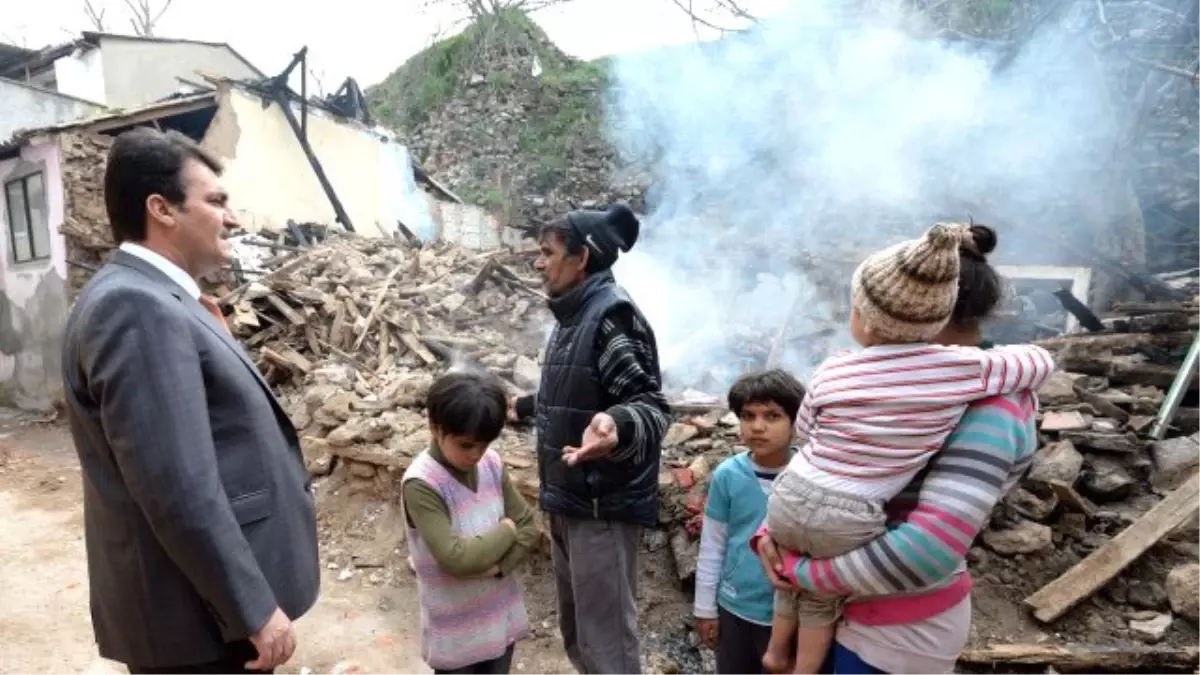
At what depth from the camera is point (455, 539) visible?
213 centimetres

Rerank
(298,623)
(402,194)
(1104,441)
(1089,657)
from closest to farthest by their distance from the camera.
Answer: (1089,657) → (298,623) → (1104,441) → (402,194)

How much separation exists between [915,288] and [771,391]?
1068mm

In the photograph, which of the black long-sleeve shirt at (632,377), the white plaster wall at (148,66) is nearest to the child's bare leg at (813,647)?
the black long-sleeve shirt at (632,377)

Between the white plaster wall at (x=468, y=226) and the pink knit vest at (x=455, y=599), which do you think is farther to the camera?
the white plaster wall at (x=468, y=226)

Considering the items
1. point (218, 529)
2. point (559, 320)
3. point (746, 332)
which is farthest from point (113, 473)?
point (746, 332)

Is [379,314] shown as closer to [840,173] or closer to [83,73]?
[840,173]

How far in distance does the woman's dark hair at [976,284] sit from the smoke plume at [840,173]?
5.04 m

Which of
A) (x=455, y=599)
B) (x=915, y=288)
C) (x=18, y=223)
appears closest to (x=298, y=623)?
(x=455, y=599)

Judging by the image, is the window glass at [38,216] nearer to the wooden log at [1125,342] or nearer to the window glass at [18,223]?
the window glass at [18,223]

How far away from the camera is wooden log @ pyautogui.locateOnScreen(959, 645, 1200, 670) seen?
3.20m

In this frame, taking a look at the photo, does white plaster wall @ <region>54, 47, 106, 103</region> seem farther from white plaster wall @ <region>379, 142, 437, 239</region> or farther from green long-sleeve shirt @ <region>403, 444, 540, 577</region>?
green long-sleeve shirt @ <region>403, 444, 540, 577</region>

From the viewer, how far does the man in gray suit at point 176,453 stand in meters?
1.41

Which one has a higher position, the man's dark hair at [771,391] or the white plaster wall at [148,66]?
the white plaster wall at [148,66]

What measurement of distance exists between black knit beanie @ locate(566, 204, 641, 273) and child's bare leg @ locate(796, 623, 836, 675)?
1455 mm
